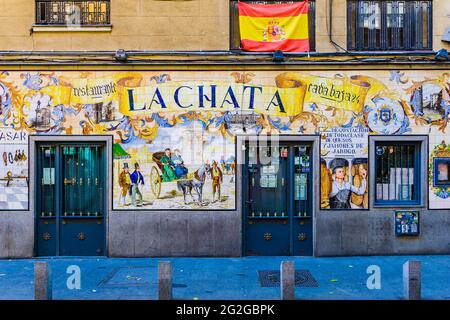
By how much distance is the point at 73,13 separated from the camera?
37.6 ft

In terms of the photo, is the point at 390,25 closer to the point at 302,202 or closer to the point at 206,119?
the point at 302,202

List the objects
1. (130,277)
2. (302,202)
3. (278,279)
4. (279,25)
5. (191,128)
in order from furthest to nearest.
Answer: (302,202)
(279,25)
(191,128)
(130,277)
(278,279)

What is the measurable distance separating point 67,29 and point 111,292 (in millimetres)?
6340

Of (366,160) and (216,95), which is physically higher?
(216,95)

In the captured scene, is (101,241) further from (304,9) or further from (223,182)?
(304,9)

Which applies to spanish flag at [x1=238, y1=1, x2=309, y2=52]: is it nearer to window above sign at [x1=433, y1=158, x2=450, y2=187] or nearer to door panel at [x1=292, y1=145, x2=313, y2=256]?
door panel at [x1=292, y1=145, x2=313, y2=256]

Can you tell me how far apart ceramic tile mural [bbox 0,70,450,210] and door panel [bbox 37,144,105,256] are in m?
0.48

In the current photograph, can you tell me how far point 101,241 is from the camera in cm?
1149

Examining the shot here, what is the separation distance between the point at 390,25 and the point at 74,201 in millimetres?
8760

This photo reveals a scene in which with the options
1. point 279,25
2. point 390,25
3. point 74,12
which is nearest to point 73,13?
point 74,12

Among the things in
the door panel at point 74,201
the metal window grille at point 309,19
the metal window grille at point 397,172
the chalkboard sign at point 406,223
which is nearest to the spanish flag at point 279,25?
the metal window grille at point 309,19

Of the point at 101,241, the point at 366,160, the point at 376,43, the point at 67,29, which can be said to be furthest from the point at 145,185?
the point at 376,43

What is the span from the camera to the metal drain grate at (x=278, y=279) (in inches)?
356

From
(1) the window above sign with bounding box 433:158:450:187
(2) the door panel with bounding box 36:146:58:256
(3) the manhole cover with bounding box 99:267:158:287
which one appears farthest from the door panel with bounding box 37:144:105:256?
(1) the window above sign with bounding box 433:158:450:187
